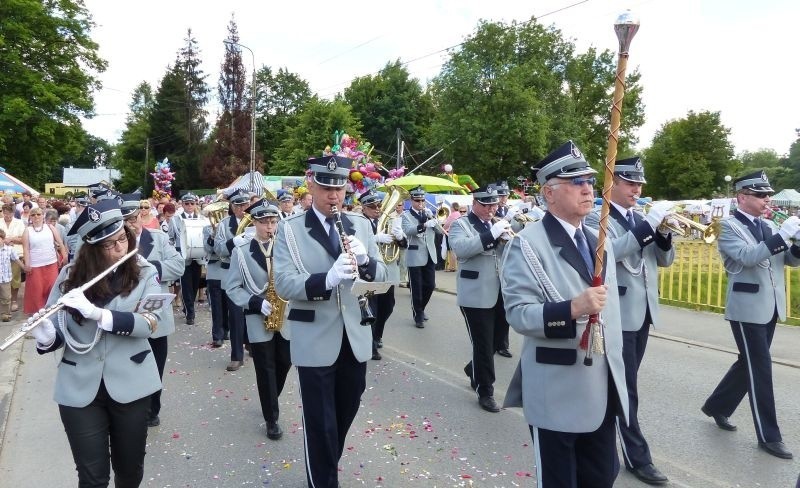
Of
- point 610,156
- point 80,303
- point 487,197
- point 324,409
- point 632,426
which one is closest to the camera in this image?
point 610,156

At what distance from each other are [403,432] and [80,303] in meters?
3.12

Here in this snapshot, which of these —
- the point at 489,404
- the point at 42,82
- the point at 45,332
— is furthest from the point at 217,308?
the point at 42,82

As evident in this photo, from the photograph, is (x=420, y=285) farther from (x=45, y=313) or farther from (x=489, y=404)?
(x=45, y=313)

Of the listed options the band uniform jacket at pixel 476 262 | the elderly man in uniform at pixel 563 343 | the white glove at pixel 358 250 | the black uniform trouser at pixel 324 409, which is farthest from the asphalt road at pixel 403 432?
the white glove at pixel 358 250

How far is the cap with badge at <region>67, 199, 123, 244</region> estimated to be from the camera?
3436mm

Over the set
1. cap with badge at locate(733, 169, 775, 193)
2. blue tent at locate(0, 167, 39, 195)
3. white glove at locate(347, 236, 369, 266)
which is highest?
blue tent at locate(0, 167, 39, 195)

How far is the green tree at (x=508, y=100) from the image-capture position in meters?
37.2

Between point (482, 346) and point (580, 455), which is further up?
point (580, 455)

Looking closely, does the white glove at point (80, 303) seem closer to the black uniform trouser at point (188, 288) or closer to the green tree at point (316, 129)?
the black uniform trouser at point (188, 288)

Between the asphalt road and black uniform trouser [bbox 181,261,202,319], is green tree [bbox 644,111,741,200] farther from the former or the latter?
black uniform trouser [bbox 181,261,202,319]

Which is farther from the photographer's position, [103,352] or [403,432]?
[403,432]

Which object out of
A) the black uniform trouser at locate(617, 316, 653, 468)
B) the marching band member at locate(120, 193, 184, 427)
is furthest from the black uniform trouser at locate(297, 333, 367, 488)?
the black uniform trouser at locate(617, 316, 653, 468)

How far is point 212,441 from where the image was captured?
17.4 ft

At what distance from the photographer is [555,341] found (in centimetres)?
289
